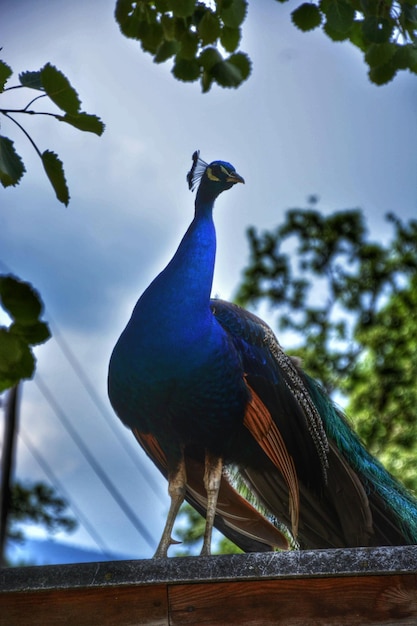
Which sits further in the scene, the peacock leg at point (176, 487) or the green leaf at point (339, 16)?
the peacock leg at point (176, 487)

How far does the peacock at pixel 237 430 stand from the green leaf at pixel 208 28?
1.63 m

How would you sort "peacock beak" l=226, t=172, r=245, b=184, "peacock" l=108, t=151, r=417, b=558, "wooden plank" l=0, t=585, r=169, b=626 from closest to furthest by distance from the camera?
"wooden plank" l=0, t=585, r=169, b=626, "peacock" l=108, t=151, r=417, b=558, "peacock beak" l=226, t=172, r=245, b=184

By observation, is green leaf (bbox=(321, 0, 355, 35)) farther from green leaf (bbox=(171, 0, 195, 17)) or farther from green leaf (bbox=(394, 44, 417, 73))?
green leaf (bbox=(171, 0, 195, 17))

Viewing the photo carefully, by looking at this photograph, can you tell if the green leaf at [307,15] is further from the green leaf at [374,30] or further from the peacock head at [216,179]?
the peacock head at [216,179]

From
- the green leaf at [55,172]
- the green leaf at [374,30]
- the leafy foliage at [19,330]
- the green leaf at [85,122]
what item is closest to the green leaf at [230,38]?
the green leaf at [374,30]

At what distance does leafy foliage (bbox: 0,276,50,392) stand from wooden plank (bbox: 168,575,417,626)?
158 centimetres

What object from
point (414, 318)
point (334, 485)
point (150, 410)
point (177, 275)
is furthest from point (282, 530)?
point (414, 318)

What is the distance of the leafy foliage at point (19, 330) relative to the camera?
1.76 metres

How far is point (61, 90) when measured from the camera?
2.14m

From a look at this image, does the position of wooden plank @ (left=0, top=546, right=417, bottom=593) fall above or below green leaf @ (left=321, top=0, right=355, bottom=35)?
below

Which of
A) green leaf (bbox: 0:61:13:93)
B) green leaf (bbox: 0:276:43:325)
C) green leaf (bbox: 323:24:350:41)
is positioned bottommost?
green leaf (bbox: 0:276:43:325)

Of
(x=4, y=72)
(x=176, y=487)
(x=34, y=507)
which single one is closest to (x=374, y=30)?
(x=4, y=72)

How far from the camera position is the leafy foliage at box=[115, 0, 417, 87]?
8.80ft

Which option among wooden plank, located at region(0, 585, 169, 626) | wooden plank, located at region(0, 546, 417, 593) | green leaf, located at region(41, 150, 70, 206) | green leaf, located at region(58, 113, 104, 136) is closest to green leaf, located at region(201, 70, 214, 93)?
green leaf, located at region(58, 113, 104, 136)
